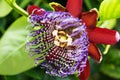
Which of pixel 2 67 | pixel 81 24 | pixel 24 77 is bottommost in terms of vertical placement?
pixel 24 77

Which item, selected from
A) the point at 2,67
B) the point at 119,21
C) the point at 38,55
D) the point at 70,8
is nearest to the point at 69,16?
the point at 70,8

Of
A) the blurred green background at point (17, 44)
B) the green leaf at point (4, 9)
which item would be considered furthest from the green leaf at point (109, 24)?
the green leaf at point (4, 9)

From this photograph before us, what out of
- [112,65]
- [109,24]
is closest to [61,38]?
[109,24]

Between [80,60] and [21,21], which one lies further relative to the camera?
[21,21]

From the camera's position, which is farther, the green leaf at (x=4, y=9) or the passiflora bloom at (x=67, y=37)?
the green leaf at (x=4, y=9)

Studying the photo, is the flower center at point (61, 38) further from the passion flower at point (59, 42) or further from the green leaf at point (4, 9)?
the green leaf at point (4, 9)

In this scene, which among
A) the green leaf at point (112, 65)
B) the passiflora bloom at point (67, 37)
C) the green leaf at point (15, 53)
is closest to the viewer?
the passiflora bloom at point (67, 37)

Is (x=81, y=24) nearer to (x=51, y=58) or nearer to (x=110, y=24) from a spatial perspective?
(x=51, y=58)
